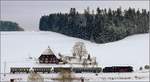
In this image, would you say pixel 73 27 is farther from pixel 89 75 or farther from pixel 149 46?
pixel 89 75

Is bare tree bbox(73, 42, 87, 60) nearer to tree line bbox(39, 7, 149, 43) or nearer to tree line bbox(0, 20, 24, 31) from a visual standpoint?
tree line bbox(39, 7, 149, 43)

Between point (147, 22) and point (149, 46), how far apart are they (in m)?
10.7

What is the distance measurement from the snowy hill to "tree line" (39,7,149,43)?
1027 millimetres

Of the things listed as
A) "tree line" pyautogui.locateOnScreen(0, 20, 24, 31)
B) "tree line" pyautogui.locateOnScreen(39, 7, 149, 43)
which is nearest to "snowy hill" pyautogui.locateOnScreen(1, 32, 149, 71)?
"tree line" pyautogui.locateOnScreen(39, 7, 149, 43)

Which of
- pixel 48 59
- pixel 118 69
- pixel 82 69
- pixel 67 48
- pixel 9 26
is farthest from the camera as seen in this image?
pixel 9 26

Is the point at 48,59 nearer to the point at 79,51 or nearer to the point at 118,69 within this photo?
the point at 79,51

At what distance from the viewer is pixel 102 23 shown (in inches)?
3083

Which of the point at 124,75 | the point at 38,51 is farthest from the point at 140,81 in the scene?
the point at 38,51

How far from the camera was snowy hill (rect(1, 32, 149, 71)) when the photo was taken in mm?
63219

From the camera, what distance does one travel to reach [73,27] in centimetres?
8188

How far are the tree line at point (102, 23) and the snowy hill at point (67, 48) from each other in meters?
1.03

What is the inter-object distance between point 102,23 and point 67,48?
8.25 m

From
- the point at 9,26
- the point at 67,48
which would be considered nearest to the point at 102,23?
the point at 67,48

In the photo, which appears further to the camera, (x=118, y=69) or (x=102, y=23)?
(x=102, y=23)
